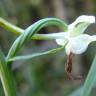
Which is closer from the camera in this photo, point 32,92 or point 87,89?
point 87,89

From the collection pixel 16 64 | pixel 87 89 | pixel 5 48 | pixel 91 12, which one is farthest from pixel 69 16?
pixel 87 89

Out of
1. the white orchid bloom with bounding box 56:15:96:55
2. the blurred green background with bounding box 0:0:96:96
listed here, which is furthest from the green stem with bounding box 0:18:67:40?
the blurred green background with bounding box 0:0:96:96

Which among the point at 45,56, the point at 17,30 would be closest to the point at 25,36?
the point at 17,30

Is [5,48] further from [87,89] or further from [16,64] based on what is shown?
[87,89]

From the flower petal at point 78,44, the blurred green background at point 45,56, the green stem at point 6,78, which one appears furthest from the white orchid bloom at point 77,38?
the blurred green background at point 45,56

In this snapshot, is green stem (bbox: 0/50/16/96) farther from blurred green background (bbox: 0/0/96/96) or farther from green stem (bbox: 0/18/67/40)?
blurred green background (bbox: 0/0/96/96)

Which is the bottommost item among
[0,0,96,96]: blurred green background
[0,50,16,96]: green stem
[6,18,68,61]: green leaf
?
[0,0,96,96]: blurred green background

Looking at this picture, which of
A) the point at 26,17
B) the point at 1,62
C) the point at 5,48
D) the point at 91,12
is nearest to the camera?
the point at 1,62
